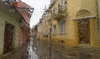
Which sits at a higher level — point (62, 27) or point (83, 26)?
point (62, 27)

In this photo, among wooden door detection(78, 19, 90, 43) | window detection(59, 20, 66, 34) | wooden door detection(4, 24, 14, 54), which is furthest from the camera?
window detection(59, 20, 66, 34)

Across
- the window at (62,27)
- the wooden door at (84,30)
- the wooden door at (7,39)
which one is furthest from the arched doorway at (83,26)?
the wooden door at (7,39)

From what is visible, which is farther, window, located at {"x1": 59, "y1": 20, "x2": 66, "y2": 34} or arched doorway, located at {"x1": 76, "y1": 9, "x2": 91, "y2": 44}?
window, located at {"x1": 59, "y1": 20, "x2": 66, "y2": 34}

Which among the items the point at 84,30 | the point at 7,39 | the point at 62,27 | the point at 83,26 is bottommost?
the point at 7,39

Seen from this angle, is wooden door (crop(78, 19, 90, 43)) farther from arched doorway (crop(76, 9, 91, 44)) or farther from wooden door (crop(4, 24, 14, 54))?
wooden door (crop(4, 24, 14, 54))

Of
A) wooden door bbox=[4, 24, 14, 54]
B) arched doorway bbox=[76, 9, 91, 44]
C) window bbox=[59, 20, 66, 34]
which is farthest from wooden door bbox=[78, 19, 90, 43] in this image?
wooden door bbox=[4, 24, 14, 54]

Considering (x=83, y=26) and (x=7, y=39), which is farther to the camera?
(x=83, y=26)

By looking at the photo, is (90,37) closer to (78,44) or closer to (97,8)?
(78,44)

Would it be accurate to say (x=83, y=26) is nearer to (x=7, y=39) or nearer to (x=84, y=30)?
(x=84, y=30)

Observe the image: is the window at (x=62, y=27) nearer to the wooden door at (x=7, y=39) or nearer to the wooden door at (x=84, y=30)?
the wooden door at (x=84, y=30)

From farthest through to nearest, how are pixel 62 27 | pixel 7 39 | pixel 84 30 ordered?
1. pixel 62 27
2. pixel 84 30
3. pixel 7 39

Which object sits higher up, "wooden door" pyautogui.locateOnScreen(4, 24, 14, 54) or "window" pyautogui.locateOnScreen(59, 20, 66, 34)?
"window" pyautogui.locateOnScreen(59, 20, 66, 34)

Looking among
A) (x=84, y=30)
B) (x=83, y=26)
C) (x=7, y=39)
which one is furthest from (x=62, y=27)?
(x=7, y=39)

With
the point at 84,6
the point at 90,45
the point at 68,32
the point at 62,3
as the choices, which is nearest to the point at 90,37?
the point at 90,45
